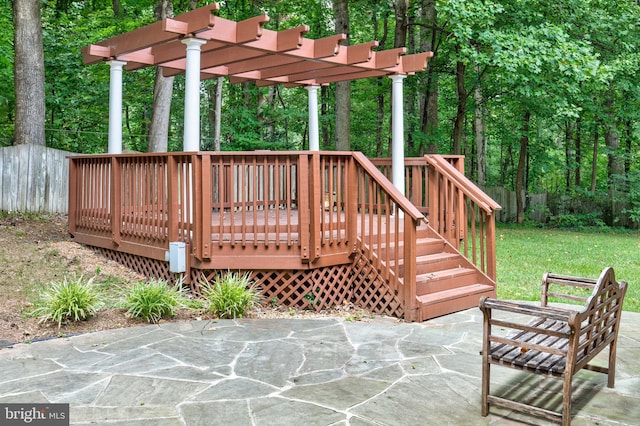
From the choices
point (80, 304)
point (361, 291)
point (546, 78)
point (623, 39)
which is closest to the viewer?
point (80, 304)

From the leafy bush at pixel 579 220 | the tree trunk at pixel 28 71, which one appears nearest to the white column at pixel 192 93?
the tree trunk at pixel 28 71

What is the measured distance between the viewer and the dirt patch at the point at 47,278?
5.29 m

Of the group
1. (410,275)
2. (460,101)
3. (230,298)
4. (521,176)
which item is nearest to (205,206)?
(230,298)

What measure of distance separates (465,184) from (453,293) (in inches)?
58.6

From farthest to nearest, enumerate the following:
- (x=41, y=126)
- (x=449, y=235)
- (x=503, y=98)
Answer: (x=503, y=98), (x=41, y=126), (x=449, y=235)

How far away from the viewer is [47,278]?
676cm

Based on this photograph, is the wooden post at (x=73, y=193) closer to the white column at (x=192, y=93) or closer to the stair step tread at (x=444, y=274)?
the white column at (x=192, y=93)

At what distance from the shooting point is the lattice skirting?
618cm

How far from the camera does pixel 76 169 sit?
847cm

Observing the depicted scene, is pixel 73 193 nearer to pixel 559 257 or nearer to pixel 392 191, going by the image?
pixel 392 191

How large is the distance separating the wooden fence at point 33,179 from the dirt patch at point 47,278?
93 centimetres

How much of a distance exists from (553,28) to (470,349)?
969cm

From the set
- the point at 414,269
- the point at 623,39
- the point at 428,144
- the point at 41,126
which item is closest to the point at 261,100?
the point at 428,144

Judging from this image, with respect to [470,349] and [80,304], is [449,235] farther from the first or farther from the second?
[80,304]
